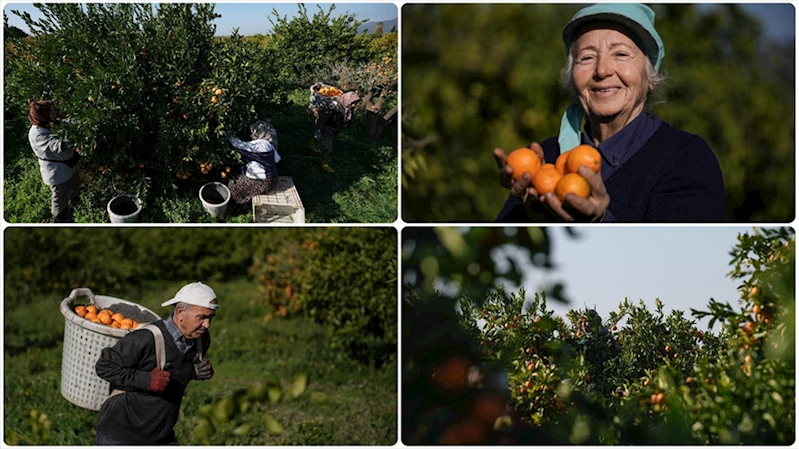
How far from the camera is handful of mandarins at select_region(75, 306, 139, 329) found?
3.33m

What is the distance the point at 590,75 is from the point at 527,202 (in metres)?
0.56

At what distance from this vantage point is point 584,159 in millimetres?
2318

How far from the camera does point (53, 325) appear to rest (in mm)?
6316

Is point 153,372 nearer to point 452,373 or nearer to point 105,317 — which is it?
point 105,317

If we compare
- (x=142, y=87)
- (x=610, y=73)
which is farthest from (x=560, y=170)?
(x=142, y=87)

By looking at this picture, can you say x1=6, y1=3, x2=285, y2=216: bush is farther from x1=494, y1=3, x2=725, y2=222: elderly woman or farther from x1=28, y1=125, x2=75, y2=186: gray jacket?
x1=494, y1=3, x2=725, y2=222: elderly woman

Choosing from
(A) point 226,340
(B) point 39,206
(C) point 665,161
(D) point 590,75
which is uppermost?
(D) point 590,75

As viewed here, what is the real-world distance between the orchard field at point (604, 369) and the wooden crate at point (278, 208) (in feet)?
8.19

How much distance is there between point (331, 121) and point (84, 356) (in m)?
3.71

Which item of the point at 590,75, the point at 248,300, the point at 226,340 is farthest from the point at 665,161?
the point at 248,300

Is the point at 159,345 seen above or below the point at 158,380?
above

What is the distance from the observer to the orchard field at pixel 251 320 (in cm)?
468

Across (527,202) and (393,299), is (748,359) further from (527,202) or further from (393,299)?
(393,299)

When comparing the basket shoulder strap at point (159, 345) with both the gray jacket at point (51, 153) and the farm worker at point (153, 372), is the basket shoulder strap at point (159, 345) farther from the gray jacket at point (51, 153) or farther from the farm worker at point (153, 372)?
the gray jacket at point (51, 153)
